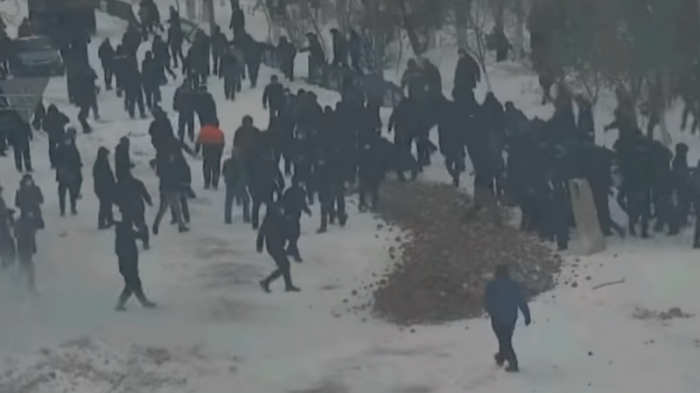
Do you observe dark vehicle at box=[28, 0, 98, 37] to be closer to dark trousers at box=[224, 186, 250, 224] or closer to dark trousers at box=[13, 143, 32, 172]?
dark trousers at box=[13, 143, 32, 172]

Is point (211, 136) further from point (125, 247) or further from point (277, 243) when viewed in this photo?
point (125, 247)

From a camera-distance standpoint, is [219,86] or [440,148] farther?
[219,86]

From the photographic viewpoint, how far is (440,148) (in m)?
25.3

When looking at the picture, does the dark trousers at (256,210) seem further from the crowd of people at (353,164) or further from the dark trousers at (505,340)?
the dark trousers at (505,340)

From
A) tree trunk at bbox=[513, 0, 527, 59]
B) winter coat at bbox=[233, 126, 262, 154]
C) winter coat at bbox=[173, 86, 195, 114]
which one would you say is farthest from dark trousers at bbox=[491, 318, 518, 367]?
tree trunk at bbox=[513, 0, 527, 59]

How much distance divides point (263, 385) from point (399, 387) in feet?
4.93

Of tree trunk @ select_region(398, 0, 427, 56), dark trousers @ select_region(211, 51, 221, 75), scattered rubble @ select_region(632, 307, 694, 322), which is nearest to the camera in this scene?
scattered rubble @ select_region(632, 307, 694, 322)

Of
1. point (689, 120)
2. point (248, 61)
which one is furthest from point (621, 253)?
point (248, 61)

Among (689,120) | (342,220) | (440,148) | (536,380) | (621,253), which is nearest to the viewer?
(536,380)

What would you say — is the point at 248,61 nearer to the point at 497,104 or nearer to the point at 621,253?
the point at 497,104

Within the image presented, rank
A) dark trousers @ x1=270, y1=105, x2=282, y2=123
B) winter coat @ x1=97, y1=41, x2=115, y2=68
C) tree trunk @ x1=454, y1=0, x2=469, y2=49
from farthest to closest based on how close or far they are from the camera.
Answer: tree trunk @ x1=454, y1=0, x2=469, y2=49
winter coat @ x1=97, y1=41, x2=115, y2=68
dark trousers @ x1=270, y1=105, x2=282, y2=123

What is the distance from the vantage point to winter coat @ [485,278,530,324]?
1692 cm

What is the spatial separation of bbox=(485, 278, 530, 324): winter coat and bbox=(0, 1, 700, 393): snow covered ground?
2.24 feet

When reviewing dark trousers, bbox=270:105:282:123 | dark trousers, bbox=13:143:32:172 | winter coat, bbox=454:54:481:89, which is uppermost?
winter coat, bbox=454:54:481:89
